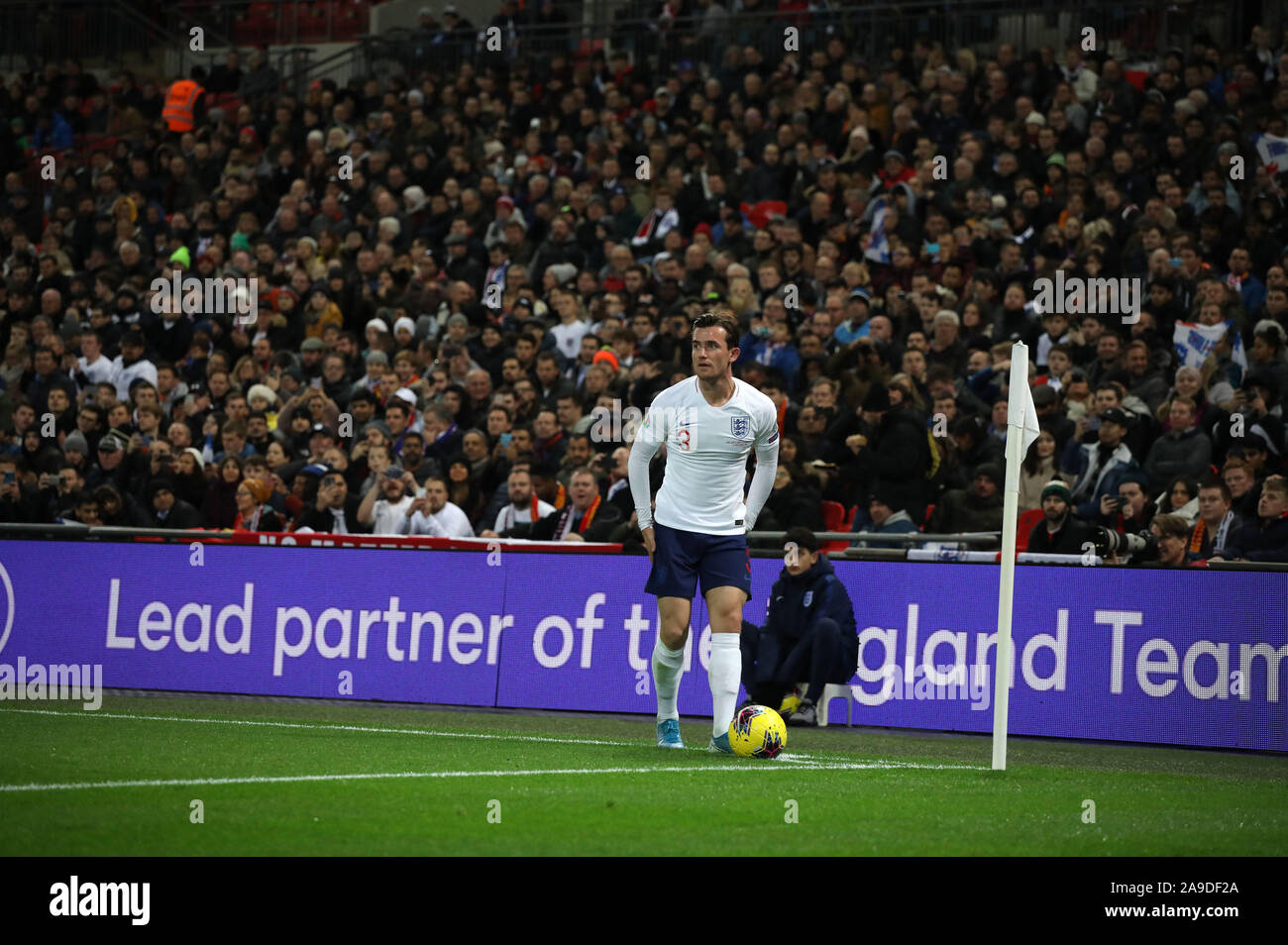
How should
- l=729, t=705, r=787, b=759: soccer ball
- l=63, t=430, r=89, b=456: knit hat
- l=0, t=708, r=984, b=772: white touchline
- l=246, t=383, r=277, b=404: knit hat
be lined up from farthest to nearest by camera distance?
l=246, t=383, r=277, b=404: knit hat, l=63, t=430, r=89, b=456: knit hat, l=0, t=708, r=984, b=772: white touchline, l=729, t=705, r=787, b=759: soccer ball

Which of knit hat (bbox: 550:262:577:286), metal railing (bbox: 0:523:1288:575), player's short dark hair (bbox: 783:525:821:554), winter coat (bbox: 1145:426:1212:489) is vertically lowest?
metal railing (bbox: 0:523:1288:575)

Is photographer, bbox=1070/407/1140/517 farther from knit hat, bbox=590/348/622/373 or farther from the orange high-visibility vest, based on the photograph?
the orange high-visibility vest

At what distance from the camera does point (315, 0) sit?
34.8m

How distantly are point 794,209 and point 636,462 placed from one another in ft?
39.0

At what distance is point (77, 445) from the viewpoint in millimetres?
21000

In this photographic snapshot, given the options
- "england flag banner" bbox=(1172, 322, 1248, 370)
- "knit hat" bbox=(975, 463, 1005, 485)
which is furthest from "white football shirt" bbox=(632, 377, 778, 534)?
"england flag banner" bbox=(1172, 322, 1248, 370)

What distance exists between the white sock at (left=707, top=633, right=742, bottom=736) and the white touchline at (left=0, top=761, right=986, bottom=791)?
0.58 meters

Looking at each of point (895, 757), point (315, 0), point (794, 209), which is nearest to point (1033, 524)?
point (895, 757)

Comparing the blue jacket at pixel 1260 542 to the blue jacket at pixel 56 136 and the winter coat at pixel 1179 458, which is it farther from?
the blue jacket at pixel 56 136

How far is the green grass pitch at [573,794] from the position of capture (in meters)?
7.00

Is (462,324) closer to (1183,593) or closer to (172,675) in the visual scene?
(172,675)

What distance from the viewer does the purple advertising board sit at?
1304 centimetres

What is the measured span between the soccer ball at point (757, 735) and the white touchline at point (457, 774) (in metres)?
0.25

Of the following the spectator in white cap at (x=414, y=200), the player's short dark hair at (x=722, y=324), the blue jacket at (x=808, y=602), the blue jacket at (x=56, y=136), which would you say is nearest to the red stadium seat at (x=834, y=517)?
the blue jacket at (x=808, y=602)
